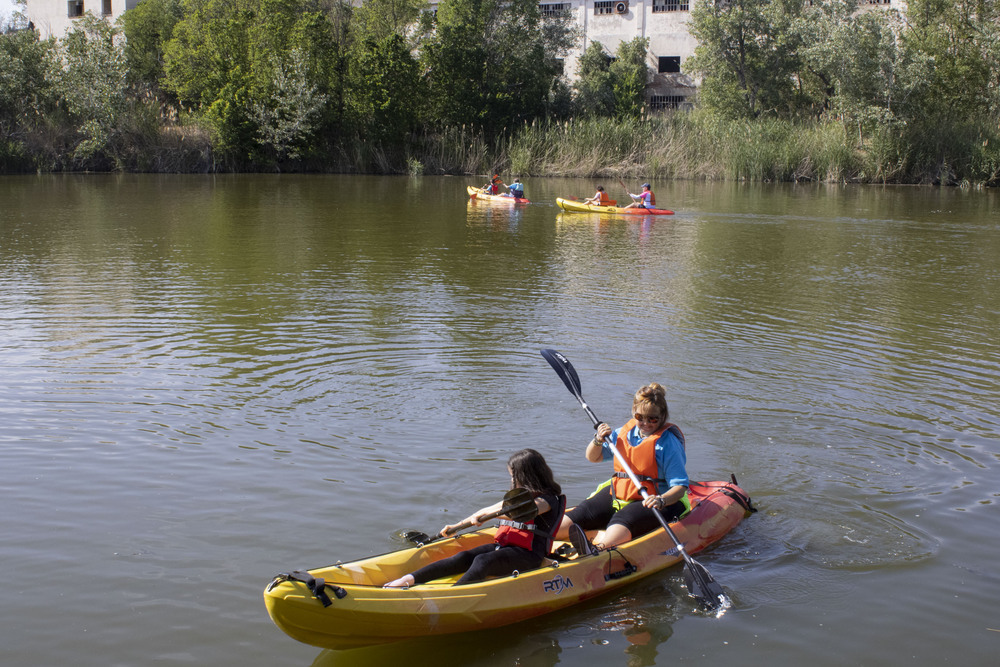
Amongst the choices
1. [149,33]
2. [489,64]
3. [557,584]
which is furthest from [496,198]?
[149,33]

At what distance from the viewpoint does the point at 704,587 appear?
17.5 ft

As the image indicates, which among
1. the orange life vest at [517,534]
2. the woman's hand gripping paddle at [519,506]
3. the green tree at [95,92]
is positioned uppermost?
the green tree at [95,92]

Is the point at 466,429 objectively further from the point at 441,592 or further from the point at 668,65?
the point at 668,65

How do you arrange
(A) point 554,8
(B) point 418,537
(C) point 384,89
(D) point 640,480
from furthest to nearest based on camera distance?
(A) point 554,8
(C) point 384,89
(D) point 640,480
(B) point 418,537

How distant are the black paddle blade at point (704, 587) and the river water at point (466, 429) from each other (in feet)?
0.33

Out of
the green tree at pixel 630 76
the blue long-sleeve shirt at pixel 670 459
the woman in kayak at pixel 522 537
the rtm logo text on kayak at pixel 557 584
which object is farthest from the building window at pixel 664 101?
the rtm logo text on kayak at pixel 557 584

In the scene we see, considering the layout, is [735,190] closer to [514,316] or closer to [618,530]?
[514,316]

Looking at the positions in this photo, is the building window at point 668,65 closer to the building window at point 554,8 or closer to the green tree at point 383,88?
the building window at point 554,8

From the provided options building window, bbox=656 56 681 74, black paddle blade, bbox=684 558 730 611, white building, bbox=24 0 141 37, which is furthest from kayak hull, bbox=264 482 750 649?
white building, bbox=24 0 141 37

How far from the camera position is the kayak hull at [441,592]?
Answer: 172 inches

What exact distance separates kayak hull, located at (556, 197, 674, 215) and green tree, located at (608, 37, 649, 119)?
757 inches

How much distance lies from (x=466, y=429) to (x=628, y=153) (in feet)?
104

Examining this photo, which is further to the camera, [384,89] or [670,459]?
[384,89]

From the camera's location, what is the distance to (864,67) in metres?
33.2
